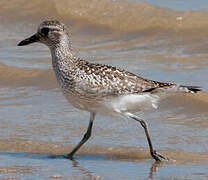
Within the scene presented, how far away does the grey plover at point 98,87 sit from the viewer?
9.27m

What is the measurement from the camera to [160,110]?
11703mm

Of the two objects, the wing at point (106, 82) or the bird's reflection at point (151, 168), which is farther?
the wing at point (106, 82)

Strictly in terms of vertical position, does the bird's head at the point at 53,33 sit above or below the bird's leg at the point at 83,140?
above

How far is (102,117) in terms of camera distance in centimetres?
1147

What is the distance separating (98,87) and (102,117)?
7.38 ft

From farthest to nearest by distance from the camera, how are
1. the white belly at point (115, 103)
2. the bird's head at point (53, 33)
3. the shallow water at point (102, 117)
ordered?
the bird's head at point (53, 33) → the white belly at point (115, 103) → the shallow water at point (102, 117)

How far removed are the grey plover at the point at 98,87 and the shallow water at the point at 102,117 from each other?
0.45 m

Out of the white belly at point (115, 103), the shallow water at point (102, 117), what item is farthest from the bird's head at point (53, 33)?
the shallow water at point (102, 117)

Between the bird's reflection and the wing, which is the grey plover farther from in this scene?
the bird's reflection

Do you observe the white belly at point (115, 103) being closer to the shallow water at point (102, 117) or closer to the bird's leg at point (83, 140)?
the bird's leg at point (83, 140)

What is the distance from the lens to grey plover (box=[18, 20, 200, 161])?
9273 mm

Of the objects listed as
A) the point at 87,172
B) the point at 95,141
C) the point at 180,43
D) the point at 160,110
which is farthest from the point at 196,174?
the point at 180,43

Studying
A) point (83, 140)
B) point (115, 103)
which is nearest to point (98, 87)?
point (115, 103)

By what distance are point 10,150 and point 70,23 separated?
778 centimetres
